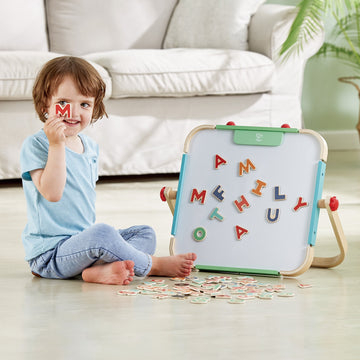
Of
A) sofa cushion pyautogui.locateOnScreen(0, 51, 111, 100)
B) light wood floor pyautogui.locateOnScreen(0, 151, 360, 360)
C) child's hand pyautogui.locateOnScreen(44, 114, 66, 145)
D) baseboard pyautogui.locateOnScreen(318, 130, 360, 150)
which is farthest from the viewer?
baseboard pyautogui.locateOnScreen(318, 130, 360, 150)

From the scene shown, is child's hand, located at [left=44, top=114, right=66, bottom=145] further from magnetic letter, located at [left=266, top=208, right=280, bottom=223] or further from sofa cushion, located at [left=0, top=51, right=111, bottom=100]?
sofa cushion, located at [left=0, top=51, right=111, bottom=100]

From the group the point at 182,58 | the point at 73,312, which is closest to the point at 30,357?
the point at 73,312

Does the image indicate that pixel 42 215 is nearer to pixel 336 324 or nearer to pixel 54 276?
pixel 54 276

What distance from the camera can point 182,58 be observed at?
2982mm

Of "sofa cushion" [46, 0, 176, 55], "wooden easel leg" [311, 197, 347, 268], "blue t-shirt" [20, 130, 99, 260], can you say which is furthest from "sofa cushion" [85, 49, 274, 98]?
"wooden easel leg" [311, 197, 347, 268]

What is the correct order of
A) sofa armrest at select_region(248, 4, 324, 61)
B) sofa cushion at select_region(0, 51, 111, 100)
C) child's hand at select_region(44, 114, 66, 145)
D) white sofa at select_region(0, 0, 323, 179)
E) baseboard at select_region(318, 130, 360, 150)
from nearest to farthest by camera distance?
child's hand at select_region(44, 114, 66, 145) < sofa cushion at select_region(0, 51, 111, 100) < white sofa at select_region(0, 0, 323, 179) < sofa armrest at select_region(248, 4, 324, 61) < baseboard at select_region(318, 130, 360, 150)

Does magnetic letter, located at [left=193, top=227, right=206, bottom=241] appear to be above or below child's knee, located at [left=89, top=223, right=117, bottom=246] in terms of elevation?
below

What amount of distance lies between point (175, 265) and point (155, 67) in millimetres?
1403

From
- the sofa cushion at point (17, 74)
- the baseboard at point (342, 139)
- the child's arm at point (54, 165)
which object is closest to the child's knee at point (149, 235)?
the child's arm at point (54, 165)

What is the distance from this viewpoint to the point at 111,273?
160cm

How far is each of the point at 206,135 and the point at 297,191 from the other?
0.26 metres

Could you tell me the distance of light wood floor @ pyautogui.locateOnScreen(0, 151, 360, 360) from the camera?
1.20m

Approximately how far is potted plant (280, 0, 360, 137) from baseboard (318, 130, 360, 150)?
0.27 metres

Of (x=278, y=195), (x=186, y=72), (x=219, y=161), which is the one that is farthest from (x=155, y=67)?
(x=278, y=195)
